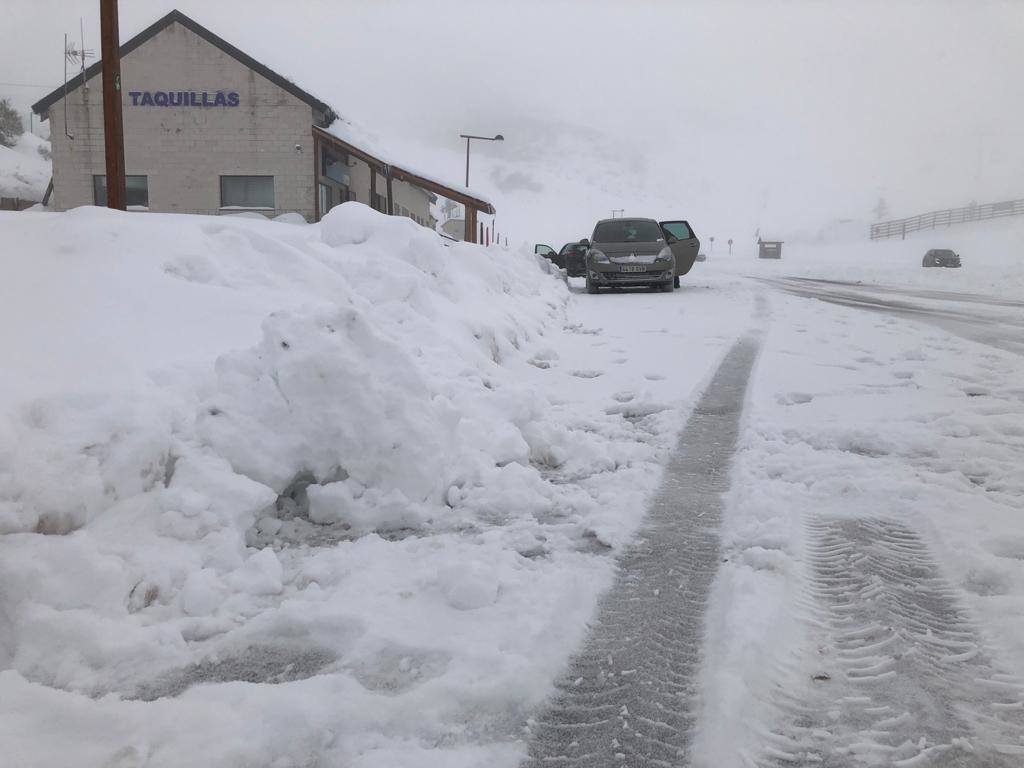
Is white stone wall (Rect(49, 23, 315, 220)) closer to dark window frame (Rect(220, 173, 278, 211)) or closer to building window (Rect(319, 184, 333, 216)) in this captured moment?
dark window frame (Rect(220, 173, 278, 211))

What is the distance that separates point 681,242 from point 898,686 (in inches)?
644

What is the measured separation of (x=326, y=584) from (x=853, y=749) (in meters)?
1.80

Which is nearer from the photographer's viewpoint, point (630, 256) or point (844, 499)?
point (844, 499)

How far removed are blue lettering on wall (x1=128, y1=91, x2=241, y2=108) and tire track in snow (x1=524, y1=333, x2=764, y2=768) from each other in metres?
21.8

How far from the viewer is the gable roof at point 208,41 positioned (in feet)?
70.0

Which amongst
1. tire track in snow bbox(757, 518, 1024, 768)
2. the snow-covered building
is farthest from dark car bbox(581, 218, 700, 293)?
tire track in snow bbox(757, 518, 1024, 768)

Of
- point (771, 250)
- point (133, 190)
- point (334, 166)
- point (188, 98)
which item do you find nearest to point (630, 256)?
point (334, 166)

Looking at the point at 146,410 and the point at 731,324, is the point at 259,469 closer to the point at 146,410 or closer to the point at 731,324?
the point at 146,410

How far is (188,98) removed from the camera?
848 inches

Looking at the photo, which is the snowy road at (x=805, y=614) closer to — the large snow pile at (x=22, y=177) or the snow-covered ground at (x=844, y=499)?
the snow-covered ground at (x=844, y=499)

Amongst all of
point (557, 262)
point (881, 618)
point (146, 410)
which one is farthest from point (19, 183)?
point (881, 618)

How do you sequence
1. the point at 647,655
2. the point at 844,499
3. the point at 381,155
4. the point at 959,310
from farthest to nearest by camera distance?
the point at 381,155
the point at 959,310
the point at 844,499
the point at 647,655

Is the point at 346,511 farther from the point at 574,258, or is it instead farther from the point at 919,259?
the point at 919,259

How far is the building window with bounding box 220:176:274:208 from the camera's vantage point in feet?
72.1
